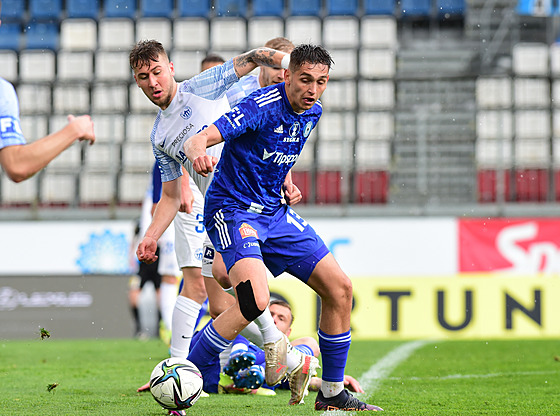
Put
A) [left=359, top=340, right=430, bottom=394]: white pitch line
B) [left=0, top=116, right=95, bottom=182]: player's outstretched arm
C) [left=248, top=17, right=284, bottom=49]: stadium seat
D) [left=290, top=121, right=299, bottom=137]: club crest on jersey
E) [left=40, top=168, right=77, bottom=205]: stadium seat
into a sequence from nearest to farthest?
[left=0, top=116, right=95, bottom=182]: player's outstretched arm → [left=290, top=121, right=299, bottom=137]: club crest on jersey → [left=359, top=340, right=430, bottom=394]: white pitch line → [left=40, top=168, right=77, bottom=205]: stadium seat → [left=248, top=17, right=284, bottom=49]: stadium seat

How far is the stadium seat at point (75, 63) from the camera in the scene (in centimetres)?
1845

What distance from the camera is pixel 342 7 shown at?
1867 centimetres

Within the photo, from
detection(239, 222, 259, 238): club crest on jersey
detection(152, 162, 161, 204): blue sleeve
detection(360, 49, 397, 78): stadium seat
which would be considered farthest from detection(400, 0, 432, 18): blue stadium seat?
detection(239, 222, 259, 238): club crest on jersey

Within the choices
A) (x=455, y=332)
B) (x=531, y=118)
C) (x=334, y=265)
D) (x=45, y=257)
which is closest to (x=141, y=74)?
(x=334, y=265)

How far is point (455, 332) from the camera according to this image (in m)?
11.6

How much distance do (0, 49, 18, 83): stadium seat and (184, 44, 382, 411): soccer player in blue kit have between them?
15.1m

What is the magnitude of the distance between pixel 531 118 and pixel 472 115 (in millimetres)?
1504

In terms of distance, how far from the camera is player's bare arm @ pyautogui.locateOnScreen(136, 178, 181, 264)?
14.7 ft

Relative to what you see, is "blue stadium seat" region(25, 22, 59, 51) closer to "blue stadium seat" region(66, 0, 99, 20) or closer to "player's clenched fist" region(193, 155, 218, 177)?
"blue stadium seat" region(66, 0, 99, 20)

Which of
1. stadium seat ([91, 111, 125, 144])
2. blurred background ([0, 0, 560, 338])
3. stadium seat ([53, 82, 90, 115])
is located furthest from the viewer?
stadium seat ([53, 82, 90, 115])

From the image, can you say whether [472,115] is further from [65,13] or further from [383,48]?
[65,13]

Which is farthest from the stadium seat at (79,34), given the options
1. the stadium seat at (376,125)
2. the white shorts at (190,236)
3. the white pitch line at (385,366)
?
the white shorts at (190,236)

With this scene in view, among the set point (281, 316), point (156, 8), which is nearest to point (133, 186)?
point (156, 8)

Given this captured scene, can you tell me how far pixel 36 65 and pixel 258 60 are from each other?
14913mm
